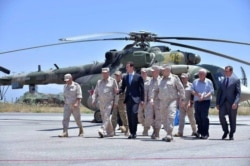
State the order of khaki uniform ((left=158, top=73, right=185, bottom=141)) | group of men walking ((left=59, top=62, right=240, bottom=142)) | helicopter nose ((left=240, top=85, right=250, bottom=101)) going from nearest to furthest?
khaki uniform ((left=158, top=73, right=185, bottom=141)) → group of men walking ((left=59, top=62, right=240, bottom=142)) → helicopter nose ((left=240, top=85, right=250, bottom=101))

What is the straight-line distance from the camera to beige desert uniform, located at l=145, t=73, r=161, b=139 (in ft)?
37.9

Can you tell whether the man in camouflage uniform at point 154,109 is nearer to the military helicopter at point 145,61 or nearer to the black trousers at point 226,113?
the black trousers at point 226,113

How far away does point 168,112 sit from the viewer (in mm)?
11141

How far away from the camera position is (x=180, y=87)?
11266mm

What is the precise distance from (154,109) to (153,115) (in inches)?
6.2

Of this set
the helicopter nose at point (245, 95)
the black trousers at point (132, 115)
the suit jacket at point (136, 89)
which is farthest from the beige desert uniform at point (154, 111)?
the helicopter nose at point (245, 95)

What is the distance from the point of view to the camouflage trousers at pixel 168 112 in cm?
1098

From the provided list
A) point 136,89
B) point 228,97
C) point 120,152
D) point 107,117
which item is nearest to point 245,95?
point 228,97

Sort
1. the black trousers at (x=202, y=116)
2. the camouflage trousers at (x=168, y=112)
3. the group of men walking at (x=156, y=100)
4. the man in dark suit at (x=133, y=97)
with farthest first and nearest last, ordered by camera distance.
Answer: the black trousers at (x=202, y=116), the man in dark suit at (x=133, y=97), the group of men walking at (x=156, y=100), the camouflage trousers at (x=168, y=112)

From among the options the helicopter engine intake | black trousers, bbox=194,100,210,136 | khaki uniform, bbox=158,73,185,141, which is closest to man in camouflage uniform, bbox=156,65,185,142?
khaki uniform, bbox=158,73,185,141

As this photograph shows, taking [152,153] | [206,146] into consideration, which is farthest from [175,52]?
[152,153]

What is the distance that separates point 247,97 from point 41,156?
40.2ft

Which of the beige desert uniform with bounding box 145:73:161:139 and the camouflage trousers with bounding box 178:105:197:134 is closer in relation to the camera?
the beige desert uniform with bounding box 145:73:161:139

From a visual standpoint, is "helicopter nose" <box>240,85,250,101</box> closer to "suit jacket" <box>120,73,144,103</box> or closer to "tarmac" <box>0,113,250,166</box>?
"suit jacket" <box>120,73,144,103</box>
